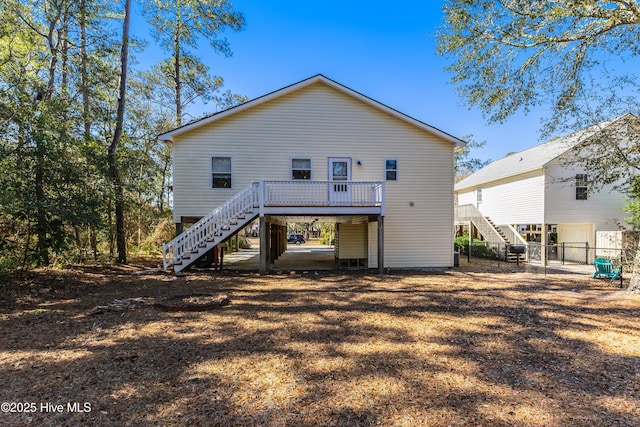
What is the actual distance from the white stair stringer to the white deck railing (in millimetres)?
654

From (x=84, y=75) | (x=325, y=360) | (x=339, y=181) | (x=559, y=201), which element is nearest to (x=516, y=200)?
(x=559, y=201)

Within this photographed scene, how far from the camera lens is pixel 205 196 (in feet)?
38.8

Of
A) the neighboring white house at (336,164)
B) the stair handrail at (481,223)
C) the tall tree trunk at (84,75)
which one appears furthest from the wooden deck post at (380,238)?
the tall tree trunk at (84,75)

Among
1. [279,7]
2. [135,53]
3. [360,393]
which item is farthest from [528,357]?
[135,53]

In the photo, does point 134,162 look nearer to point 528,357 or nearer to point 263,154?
point 263,154

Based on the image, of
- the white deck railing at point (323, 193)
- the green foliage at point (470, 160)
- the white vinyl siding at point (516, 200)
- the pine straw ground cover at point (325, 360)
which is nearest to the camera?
the pine straw ground cover at point (325, 360)

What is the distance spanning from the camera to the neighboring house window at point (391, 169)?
41.0ft

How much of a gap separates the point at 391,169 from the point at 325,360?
9800 millimetres

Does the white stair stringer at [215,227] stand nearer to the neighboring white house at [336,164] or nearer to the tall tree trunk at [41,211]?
the neighboring white house at [336,164]

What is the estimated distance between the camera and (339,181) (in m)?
10.9

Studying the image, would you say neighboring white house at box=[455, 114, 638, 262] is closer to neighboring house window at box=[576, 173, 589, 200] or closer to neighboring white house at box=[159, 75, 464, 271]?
neighboring house window at box=[576, 173, 589, 200]

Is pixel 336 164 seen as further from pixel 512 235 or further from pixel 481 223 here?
pixel 512 235

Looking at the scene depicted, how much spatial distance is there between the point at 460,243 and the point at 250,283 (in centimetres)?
1505

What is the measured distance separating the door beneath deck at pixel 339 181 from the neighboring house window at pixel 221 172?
4116mm
